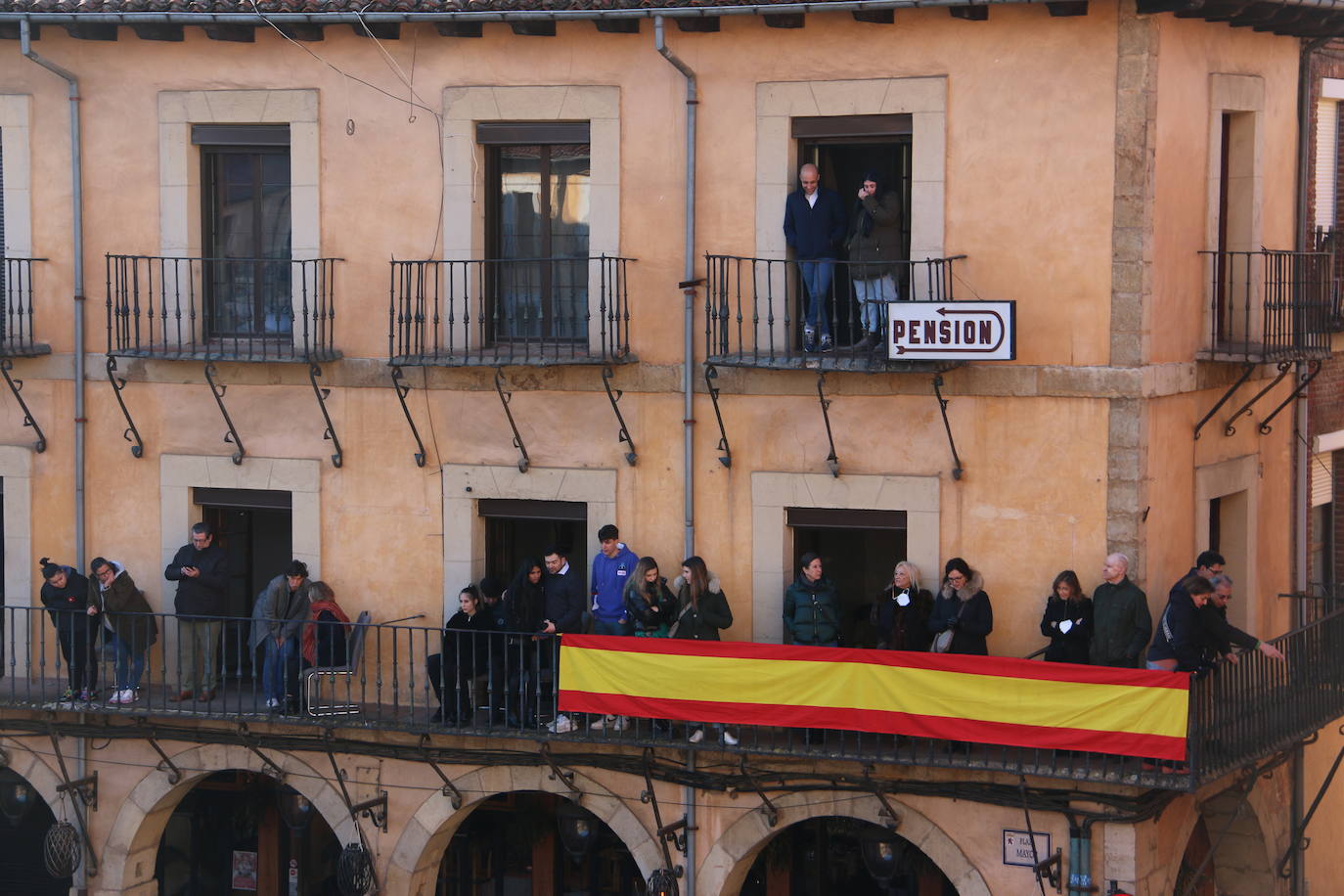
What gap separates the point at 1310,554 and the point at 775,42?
29.9 feet

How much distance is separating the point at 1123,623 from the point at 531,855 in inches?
304

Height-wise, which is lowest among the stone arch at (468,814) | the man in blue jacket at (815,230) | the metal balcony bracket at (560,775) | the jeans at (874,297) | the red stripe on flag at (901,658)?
the stone arch at (468,814)

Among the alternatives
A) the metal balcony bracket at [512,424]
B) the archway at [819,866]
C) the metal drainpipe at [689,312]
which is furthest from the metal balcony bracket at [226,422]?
the archway at [819,866]

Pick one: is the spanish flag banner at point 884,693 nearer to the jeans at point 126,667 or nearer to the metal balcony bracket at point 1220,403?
the metal balcony bracket at point 1220,403

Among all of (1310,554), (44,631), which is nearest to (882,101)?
(1310,554)

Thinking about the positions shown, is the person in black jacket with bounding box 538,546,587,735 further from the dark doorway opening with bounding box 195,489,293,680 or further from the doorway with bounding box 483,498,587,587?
the dark doorway opening with bounding box 195,489,293,680

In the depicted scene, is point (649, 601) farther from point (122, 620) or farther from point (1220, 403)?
point (1220, 403)

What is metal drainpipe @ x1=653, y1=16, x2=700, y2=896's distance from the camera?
2202 cm

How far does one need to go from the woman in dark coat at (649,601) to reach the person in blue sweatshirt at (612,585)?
0.48ft

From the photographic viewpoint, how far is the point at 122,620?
23.6 meters

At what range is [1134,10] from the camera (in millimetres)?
20609

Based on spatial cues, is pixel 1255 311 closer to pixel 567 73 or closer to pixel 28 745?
pixel 567 73

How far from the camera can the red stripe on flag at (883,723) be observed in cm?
1994

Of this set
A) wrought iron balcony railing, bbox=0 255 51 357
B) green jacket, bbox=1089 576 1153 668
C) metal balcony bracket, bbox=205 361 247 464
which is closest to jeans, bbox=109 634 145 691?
metal balcony bracket, bbox=205 361 247 464
